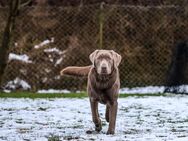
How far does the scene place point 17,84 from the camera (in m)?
14.2

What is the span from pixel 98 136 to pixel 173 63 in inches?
271

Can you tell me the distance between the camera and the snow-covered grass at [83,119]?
6688 mm

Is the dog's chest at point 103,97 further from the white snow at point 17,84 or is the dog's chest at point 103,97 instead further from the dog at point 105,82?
the white snow at point 17,84

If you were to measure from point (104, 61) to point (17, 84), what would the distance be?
7.63 m

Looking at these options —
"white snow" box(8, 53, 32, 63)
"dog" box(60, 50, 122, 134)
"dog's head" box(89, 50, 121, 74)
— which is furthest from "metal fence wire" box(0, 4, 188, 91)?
"dog's head" box(89, 50, 121, 74)

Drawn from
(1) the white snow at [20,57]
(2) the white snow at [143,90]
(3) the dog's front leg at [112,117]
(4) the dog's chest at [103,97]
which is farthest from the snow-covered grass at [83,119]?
(1) the white snow at [20,57]

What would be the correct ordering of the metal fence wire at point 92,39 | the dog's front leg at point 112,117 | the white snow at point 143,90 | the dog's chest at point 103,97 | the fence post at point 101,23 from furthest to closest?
the metal fence wire at point 92,39 < the fence post at point 101,23 < the white snow at point 143,90 < the dog's chest at point 103,97 < the dog's front leg at point 112,117

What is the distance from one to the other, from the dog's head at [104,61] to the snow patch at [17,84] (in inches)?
290

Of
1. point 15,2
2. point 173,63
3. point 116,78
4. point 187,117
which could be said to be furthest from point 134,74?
point 116,78

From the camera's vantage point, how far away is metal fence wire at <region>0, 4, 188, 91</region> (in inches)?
561

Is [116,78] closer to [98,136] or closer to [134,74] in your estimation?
[98,136]

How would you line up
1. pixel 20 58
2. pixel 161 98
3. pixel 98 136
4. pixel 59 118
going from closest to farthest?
1. pixel 98 136
2. pixel 59 118
3. pixel 161 98
4. pixel 20 58

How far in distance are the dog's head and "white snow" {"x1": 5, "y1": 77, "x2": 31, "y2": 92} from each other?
7.37 meters

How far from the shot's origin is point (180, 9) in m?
14.6
